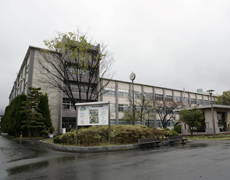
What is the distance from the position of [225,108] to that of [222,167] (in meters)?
26.2

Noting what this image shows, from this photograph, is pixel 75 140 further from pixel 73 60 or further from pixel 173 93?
pixel 173 93

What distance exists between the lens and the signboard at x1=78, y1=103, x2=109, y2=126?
43.9 feet

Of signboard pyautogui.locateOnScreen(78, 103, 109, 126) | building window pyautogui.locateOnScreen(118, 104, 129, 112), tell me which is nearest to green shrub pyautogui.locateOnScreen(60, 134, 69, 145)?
signboard pyautogui.locateOnScreen(78, 103, 109, 126)

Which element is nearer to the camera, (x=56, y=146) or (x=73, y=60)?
(x=56, y=146)

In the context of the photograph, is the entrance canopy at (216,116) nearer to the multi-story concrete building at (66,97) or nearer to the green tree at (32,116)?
the multi-story concrete building at (66,97)

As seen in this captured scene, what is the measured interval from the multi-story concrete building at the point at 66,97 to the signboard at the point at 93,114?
27.7 feet

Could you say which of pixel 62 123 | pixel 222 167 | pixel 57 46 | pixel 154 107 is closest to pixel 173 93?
pixel 154 107

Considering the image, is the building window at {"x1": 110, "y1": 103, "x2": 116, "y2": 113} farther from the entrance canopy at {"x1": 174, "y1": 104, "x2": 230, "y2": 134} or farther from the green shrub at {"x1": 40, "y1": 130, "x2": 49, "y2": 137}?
the entrance canopy at {"x1": 174, "y1": 104, "x2": 230, "y2": 134}

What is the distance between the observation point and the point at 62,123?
114 ft

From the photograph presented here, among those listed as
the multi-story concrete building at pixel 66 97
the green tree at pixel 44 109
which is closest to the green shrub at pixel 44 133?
the green tree at pixel 44 109

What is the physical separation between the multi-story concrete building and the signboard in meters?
8.44

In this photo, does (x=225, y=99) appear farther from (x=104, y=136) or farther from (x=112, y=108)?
(x=104, y=136)

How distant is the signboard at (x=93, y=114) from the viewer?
13.4m

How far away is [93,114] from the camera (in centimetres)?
→ 1365
